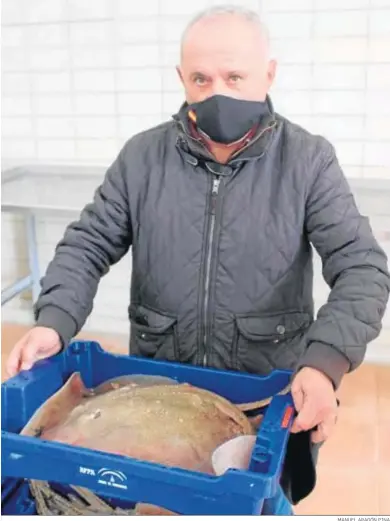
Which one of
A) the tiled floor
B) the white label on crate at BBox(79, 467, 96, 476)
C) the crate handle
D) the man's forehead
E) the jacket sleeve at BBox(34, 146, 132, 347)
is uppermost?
the man's forehead

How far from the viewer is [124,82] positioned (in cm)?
259

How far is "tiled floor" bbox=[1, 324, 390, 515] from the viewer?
1.79 meters

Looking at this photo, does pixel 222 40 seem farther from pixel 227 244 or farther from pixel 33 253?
pixel 33 253

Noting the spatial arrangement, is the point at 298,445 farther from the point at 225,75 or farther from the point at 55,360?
the point at 225,75

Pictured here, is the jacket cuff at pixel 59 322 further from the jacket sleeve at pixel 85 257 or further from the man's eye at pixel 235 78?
the man's eye at pixel 235 78

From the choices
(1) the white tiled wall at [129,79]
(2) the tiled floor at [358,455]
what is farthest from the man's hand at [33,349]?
(1) the white tiled wall at [129,79]

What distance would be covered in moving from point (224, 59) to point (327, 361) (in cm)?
49

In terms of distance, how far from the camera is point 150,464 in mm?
716

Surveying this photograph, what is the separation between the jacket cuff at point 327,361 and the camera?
89 cm

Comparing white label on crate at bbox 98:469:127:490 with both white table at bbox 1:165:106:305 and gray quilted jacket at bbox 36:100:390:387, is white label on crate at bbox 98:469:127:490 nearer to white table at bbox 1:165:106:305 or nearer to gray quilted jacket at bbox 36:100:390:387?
gray quilted jacket at bbox 36:100:390:387

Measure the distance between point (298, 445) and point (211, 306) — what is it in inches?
11.8

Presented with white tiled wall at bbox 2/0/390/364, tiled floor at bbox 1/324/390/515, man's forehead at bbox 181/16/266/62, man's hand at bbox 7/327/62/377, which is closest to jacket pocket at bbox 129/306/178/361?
man's hand at bbox 7/327/62/377

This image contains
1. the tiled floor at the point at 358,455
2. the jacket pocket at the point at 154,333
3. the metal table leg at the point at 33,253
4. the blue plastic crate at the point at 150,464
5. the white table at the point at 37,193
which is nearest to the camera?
the blue plastic crate at the point at 150,464

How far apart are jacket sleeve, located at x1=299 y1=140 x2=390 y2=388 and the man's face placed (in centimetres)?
17
